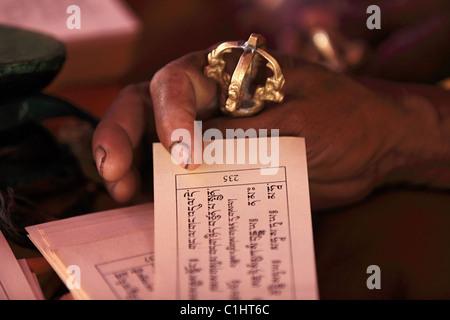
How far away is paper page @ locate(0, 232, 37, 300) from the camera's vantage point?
0.50m

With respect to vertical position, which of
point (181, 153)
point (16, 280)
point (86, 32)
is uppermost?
point (86, 32)

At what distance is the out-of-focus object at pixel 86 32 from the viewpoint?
1.26 m

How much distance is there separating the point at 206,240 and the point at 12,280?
21cm

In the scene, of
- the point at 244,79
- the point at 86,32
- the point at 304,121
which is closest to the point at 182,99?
the point at 244,79

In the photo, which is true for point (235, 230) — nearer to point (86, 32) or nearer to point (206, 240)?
point (206, 240)

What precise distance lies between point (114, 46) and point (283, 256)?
0.99 m

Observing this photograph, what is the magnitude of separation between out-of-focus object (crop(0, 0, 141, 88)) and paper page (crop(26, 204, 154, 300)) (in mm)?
726

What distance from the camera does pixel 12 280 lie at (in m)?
0.51

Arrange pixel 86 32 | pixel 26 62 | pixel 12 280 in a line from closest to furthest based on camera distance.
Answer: pixel 12 280 < pixel 26 62 < pixel 86 32

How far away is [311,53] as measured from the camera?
113cm

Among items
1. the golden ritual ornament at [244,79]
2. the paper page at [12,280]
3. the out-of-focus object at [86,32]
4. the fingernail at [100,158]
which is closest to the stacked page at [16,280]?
the paper page at [12,280]

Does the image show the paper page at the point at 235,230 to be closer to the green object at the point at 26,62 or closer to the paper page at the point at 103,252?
the paper page at the point at 103,252
